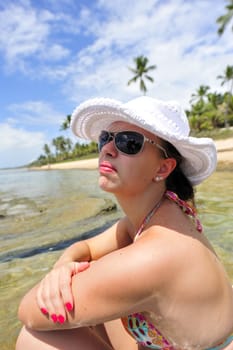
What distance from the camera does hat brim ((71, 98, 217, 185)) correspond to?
4.91ft

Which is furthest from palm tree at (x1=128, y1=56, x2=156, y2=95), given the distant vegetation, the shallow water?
the shallow water

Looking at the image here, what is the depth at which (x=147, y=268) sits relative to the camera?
47.8 inches

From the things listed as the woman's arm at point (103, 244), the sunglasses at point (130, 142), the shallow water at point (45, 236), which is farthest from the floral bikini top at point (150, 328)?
the shallow water at point (45, 236)

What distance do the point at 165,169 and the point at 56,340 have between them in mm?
931

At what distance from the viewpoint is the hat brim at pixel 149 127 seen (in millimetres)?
1496

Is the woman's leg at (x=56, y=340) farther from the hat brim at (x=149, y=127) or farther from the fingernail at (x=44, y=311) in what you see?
the hat brim at (x=149, y=127)

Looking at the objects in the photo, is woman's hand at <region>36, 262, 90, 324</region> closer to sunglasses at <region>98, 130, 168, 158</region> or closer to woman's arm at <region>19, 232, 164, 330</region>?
woman's arm at <region>19, 232, 164, 330</region>

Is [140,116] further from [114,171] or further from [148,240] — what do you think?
[148,240]

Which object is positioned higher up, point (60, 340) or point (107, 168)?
point (107, 168)

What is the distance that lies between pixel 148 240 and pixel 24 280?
2614mm

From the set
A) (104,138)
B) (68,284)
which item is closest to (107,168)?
(104,138)

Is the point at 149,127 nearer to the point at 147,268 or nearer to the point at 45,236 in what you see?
the point at 147,268

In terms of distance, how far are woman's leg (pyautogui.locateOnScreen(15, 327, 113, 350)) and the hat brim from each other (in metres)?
0.96

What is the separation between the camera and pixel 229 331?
1491 mm
